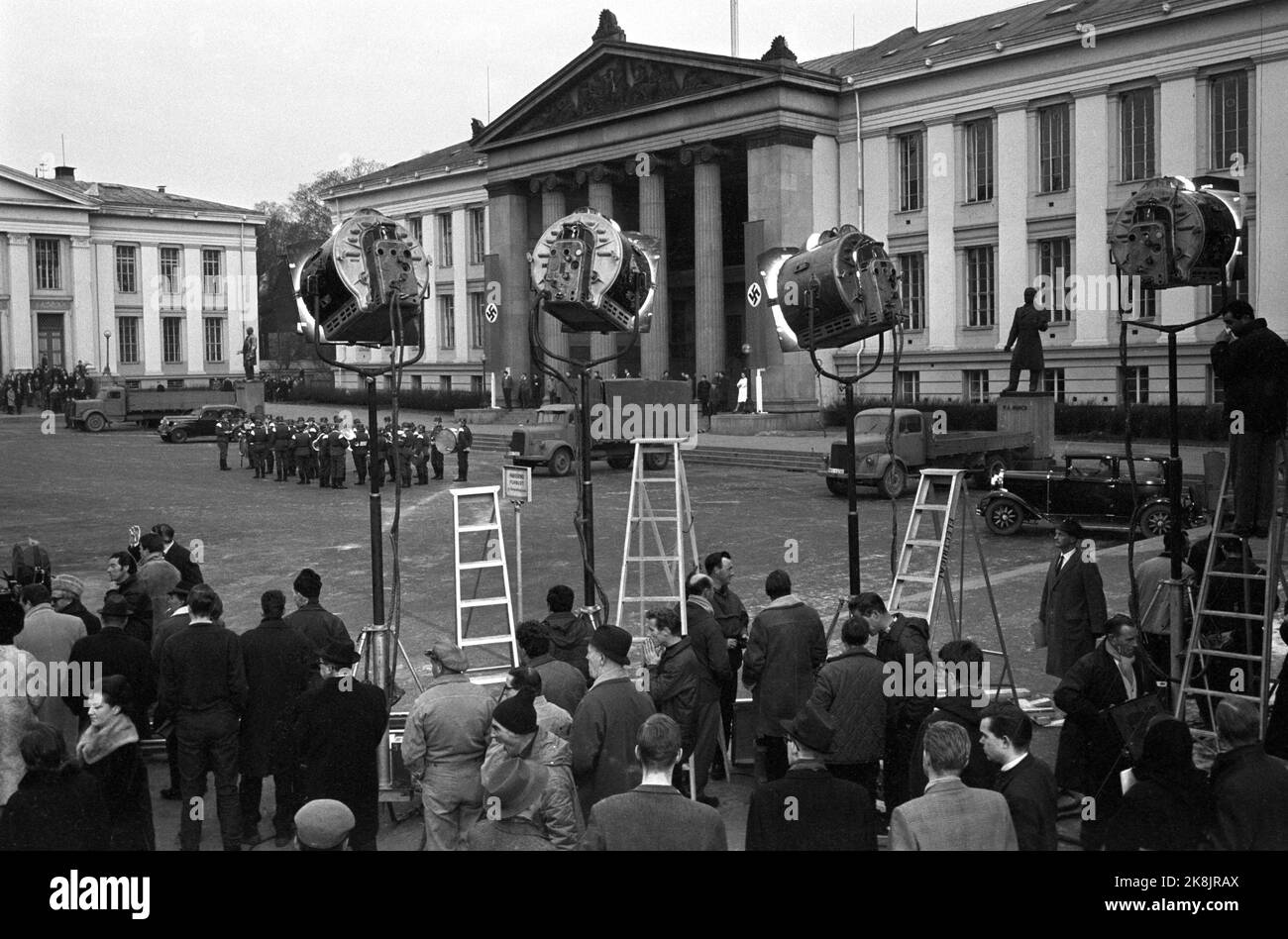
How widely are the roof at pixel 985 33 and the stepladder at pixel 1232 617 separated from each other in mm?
33119

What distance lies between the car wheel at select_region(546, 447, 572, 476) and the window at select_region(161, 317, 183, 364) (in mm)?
41123

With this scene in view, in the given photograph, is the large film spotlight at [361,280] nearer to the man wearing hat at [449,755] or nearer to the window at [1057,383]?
the man wearing hat at [449,755]

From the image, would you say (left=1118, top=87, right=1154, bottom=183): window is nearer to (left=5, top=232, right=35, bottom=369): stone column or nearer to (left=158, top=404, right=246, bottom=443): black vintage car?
(left=158, top=404, right=246, bottom=443): black vintage car

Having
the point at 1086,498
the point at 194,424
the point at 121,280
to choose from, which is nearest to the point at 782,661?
the point at 1086,498

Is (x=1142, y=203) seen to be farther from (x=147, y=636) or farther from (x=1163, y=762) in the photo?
(x=147, y=636)

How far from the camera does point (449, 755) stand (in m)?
7.22

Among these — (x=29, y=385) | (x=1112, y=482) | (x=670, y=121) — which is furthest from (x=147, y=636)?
(x=29, y=385)

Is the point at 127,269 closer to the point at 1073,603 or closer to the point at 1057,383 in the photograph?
the point at 1057,383

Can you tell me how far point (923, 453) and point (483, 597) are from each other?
1296cm

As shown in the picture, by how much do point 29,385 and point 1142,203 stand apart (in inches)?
2416

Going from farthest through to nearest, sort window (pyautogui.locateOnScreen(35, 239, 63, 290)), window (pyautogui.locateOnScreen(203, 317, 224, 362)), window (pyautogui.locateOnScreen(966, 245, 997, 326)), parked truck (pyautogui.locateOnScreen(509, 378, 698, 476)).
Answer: window (pyautogui.locateOnScreen(203, 317, 224, 362)), window (pyautogui.locateOnScreen(35, 239, 63, 290)), window (pyautogui.locateOnScreen(966, 245, 997, 326)), parked truck (pyautogui.locateOnScreen(509, 378, 698, 476))

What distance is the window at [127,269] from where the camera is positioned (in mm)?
65500

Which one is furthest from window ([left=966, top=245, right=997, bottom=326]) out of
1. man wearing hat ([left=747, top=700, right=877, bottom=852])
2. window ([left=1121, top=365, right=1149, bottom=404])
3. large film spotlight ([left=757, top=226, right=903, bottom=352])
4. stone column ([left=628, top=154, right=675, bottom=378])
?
man wearing hat ([left=747, top=700, right=877, bottom=852])

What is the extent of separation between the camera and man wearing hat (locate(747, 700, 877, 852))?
5.71 m
